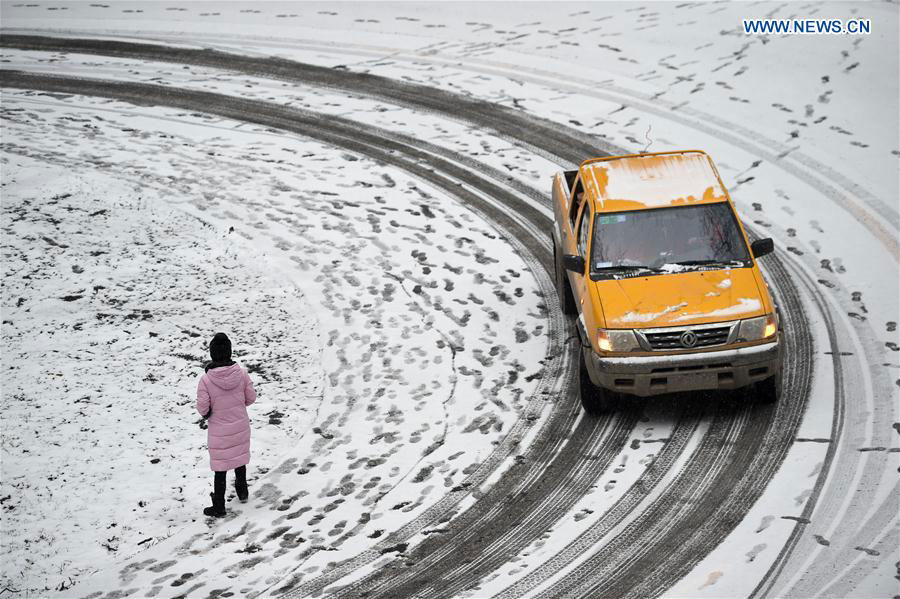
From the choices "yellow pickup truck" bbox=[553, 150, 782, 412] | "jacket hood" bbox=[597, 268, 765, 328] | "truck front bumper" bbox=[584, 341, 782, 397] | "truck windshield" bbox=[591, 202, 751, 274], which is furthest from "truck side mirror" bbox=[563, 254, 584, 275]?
"truck front bumper" bbox=[584, 341, 782, 397]

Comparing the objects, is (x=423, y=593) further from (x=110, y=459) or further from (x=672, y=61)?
(x=672, y=61)

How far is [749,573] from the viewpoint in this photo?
7.61 meters

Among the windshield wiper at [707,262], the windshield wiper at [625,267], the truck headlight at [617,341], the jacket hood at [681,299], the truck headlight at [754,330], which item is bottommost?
the truck headlight at [617,341]

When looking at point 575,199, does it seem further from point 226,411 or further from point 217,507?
point 217,507

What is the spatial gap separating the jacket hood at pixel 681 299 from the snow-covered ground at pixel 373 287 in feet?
3.64

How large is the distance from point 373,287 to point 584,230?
3.12 metres

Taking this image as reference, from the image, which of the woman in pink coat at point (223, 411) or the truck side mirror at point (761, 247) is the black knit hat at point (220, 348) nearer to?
the woman in pink coat at point (223, 411)

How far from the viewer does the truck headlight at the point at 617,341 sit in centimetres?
927

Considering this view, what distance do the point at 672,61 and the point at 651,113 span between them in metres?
2.53

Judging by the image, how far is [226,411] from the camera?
8.71 m

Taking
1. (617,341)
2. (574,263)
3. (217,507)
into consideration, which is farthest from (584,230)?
(217,507)

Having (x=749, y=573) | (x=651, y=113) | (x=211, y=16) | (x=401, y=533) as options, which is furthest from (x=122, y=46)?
(x=749, y=573)

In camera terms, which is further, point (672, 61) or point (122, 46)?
point (122, 46)

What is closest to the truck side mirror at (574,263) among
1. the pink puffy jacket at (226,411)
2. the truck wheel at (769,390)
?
the truck wheel at (769,390)
